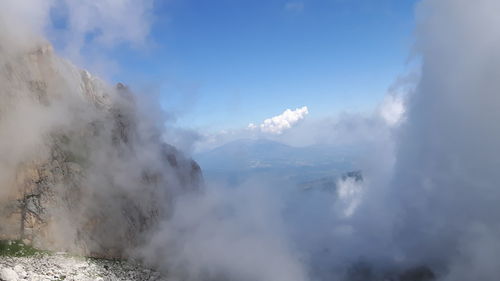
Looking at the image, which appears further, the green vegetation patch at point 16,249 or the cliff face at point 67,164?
the cliff face at point 67,164

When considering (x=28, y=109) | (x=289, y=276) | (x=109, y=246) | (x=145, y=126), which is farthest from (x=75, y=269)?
(x=289, y=276)

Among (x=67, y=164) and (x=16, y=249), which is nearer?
(x=16, y=249)

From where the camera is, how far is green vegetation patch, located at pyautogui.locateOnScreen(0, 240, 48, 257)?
180ft

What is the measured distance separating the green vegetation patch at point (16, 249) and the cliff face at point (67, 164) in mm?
1494

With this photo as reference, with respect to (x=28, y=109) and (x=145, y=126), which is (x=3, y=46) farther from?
(x=145, y=126)

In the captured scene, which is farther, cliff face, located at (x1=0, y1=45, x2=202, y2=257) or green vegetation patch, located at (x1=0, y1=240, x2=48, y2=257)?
cliff face, located at (x1=0, y1=45, x2=202, y2=257)

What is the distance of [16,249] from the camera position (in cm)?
5666

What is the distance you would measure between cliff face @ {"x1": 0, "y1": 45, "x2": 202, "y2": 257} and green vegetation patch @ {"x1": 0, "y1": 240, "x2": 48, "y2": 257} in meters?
1.49

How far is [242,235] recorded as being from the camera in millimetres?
161500

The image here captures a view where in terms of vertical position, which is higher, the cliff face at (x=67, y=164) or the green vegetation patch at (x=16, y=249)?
the cliff face at (x=67, y=164)

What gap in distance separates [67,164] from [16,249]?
22158mm

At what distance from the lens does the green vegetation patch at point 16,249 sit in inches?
2163

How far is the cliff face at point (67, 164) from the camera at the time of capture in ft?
209

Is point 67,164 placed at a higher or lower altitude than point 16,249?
higher
